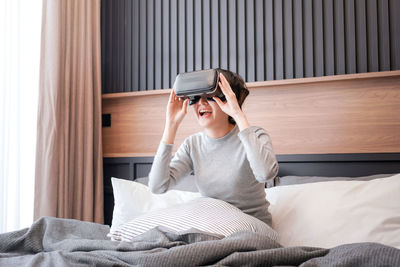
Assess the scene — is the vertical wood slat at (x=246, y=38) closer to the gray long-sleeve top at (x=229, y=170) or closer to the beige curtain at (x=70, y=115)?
the beige curtain at (x=70, y=115)

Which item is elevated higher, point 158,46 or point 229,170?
point 158,46

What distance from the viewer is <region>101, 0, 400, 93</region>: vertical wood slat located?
2146mm

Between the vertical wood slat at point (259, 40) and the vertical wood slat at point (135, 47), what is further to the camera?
the vertical wood slat at point (135, 47)

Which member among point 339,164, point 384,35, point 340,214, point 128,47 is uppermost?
point 128,47

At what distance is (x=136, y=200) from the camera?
1.86m

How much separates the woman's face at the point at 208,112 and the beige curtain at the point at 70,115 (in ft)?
3.65

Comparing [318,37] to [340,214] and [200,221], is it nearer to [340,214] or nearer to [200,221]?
[340,214]

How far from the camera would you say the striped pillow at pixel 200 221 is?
124cm

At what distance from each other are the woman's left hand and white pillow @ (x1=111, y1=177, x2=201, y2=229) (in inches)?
19.9

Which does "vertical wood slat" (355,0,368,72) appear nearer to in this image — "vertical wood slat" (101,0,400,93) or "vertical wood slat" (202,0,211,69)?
"vertical wood slat" (101,0,400,93)

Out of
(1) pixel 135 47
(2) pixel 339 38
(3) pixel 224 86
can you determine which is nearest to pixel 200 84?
(3) pixel 224 86

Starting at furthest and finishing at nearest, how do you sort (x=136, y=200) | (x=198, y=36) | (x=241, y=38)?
(x=198, y=36)
(x=241, y=38)
(x=136, y=200)

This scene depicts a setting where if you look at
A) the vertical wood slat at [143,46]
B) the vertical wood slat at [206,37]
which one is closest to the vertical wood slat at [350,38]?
the vertical wood slat at [206,37]

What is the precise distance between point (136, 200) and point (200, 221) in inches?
26.2
